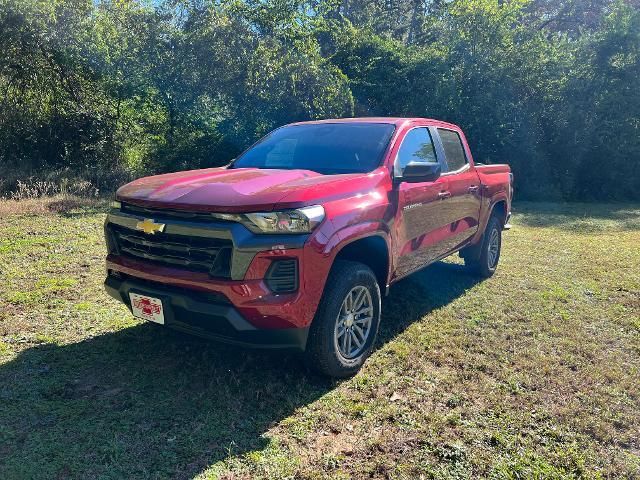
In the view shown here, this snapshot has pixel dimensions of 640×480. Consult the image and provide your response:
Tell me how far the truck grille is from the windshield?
131 centimetres

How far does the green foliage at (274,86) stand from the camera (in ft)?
38.8

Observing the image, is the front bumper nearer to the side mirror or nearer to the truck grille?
the truck grille

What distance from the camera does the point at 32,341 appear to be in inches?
156

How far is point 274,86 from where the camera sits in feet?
42.8

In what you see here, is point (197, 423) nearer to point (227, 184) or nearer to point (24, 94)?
point (227, 184)

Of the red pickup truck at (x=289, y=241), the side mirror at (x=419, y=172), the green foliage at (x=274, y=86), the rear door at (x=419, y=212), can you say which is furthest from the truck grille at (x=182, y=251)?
the green foliage at (x=274, y=86)

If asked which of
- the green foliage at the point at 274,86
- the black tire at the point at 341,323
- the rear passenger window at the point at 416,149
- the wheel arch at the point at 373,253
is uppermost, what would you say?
the green foliage at the point at 274,86

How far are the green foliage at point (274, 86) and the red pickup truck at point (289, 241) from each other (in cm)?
894

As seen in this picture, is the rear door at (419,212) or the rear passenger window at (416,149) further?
the rear passenger window at (416,149)

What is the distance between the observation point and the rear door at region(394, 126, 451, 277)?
407 centimetres

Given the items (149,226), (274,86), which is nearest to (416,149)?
(149,226)

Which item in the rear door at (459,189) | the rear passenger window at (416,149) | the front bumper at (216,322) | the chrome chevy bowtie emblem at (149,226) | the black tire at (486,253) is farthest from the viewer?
the black tire at (486,253)

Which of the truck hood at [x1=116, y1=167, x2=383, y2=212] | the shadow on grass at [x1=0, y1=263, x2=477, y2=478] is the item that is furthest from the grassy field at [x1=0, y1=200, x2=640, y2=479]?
the truck hood at [x1=116, y1=167, x2=383, y2=212]

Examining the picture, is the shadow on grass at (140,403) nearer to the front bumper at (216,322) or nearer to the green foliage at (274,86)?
the front bumper at (216,322)
